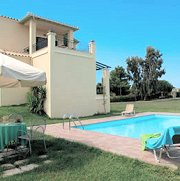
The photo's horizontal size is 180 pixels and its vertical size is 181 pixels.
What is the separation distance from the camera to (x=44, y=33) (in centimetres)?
2459

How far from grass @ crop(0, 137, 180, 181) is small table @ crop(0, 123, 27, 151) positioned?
86cm

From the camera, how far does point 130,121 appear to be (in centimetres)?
1845

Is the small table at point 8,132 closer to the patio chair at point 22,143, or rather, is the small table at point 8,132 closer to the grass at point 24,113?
the patio chair at point 22,143

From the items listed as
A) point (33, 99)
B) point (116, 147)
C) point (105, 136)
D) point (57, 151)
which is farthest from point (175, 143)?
point (33, 99)

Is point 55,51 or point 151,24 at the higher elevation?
point 151,24

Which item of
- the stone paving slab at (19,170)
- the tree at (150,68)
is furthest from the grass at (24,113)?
the tree at (150,68)

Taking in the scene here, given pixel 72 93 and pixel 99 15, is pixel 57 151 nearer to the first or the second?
pixel 72 93

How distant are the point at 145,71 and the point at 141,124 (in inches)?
1421

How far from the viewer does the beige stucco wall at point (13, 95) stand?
18841 millimetres

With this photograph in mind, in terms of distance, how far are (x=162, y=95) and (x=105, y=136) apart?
178 ft

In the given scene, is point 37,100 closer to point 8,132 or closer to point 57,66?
point 57,66

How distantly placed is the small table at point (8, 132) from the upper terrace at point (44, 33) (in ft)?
44.7

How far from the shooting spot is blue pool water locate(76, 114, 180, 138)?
596 inches

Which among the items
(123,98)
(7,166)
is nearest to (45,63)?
(7,166)
